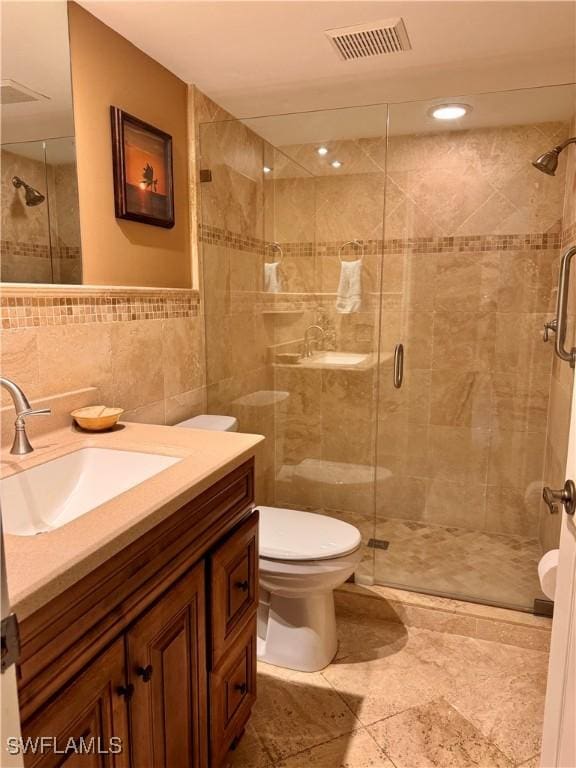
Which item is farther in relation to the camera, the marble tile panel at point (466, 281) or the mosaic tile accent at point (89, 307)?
the marble tile panel at point (466, 281)

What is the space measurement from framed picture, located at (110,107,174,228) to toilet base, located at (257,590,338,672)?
1.53 metres

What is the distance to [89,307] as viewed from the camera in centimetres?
166

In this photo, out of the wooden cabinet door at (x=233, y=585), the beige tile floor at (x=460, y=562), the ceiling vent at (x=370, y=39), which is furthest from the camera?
the beige tile floor at (x=460, y=562)

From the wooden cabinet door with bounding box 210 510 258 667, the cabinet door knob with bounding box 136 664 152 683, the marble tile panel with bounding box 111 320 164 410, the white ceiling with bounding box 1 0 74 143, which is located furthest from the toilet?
the white ceiling with bounding box 1 0 74 143

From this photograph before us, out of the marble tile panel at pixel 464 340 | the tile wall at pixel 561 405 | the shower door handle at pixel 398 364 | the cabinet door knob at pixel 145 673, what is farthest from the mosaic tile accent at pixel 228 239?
the cabinet door knob at pixel 145 673

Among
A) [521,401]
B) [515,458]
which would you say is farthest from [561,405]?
[515,458]

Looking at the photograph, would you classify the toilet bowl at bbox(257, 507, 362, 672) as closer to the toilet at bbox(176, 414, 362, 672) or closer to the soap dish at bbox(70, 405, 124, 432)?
the toilet at bbox(176, 414, 362, 672)

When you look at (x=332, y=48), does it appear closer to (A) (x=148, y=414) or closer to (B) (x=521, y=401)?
(A) (x=148, y=414)

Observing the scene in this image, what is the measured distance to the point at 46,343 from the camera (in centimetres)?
150

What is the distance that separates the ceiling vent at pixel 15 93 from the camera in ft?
4.61

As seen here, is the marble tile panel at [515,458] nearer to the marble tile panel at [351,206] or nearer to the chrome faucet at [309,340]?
the chrome faucet at [309,340]

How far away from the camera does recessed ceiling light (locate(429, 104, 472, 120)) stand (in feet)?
8.05

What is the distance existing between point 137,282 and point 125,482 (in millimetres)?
892

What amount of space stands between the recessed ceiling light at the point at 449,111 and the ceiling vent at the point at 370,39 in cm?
60
